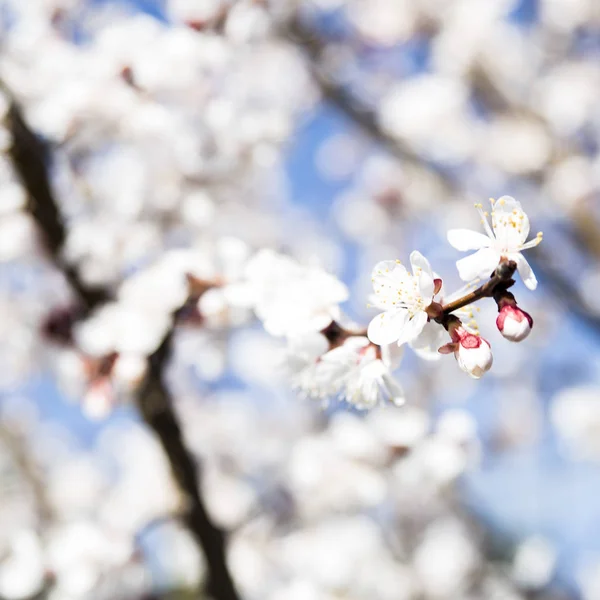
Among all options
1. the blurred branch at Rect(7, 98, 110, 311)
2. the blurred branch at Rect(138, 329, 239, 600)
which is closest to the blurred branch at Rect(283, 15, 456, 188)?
the blurred branch at Rect(7, 98, 110, 311)

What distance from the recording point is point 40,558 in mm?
2055

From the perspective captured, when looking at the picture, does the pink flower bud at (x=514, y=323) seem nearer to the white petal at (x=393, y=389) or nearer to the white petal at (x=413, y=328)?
the white petal at (x=413, y=328)

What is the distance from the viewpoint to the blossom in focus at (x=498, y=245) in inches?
39.4

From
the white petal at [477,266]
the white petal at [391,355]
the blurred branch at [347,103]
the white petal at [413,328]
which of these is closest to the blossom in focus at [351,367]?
the white petal at [391,355]

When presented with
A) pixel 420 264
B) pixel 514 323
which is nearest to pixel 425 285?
pixel 420 264

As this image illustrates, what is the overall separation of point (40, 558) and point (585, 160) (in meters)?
3.78

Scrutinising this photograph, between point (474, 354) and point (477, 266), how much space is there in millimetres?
137

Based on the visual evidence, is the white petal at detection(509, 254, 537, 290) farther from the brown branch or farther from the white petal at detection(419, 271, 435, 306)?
the white petal at detection(419, 271, 435, 306)

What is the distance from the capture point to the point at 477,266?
3.28 feet

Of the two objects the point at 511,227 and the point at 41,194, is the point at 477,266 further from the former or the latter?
the point at 41,194

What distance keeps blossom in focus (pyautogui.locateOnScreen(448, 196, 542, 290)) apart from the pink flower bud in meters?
0.05

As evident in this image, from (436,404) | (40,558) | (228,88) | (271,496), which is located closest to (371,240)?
(436,404)

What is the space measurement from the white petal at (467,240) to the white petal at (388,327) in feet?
0.48

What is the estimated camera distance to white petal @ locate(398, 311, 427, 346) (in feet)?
3.44
